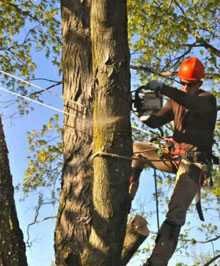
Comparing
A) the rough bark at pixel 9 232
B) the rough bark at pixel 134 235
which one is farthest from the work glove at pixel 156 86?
Result: the rough bark at pixel 9 232

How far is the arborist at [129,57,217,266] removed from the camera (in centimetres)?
340

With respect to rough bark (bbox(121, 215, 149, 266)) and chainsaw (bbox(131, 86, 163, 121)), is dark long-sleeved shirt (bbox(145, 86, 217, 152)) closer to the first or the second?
chainsaw (bbox(131, 86, 163, 121))

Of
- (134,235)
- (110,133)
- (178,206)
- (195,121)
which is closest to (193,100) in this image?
(195,121)

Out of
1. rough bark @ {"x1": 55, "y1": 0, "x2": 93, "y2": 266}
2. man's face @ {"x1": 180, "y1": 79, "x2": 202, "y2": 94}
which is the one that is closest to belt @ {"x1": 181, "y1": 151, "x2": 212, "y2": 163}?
man's face @ {"x1": 180, "y1": 79, "x2": 202, "y2": 94}

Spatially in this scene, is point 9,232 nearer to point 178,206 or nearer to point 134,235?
point 134,235

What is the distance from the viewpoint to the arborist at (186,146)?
3396mm

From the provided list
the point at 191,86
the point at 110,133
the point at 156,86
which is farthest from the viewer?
the point at 191,86

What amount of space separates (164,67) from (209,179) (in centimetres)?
516

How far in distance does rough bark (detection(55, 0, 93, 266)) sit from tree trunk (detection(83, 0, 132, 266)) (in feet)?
1.90

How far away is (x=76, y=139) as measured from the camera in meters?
3.39

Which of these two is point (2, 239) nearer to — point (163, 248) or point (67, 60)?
point (163, 248)

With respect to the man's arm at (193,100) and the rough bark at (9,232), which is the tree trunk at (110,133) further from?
the rough bark at (9,232)

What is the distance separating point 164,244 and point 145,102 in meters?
1.07

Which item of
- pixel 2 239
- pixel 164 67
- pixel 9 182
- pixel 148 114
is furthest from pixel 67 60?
Result: pixel 164 67
